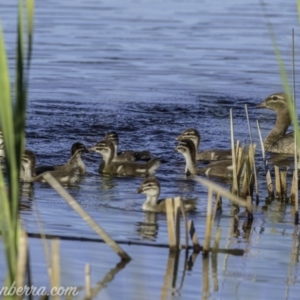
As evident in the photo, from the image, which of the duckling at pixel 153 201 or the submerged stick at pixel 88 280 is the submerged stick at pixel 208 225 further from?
the duckling at pixel 153 201

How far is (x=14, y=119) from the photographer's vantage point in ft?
13.1

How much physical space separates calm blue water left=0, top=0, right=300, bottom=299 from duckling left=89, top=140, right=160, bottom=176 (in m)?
0.15

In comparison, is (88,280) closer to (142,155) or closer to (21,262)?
(21,262)

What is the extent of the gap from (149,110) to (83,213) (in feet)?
33.0

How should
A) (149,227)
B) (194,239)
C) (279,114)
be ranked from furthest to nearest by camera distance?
(279,114) → (149,227) → (194,239)

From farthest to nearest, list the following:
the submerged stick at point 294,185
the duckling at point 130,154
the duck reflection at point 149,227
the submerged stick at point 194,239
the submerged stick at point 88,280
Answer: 1. the duckling at point 130,154
2. the submerged stick at point 294,185
3. the duck reflection at point 149,227
4. the submerged stick at point 194,239
5. the submerged stick at point 88,280

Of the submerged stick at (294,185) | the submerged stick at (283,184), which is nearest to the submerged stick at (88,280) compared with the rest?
the submerged stick at (294,185)

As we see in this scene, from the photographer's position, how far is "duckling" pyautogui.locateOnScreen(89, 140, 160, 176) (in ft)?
36.5

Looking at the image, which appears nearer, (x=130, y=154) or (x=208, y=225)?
(x=208, y=225)

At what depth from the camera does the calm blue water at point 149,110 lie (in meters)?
6.82

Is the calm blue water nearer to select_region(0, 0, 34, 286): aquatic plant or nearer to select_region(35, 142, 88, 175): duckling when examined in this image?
select_region(35, 142, 88, 175): duckling

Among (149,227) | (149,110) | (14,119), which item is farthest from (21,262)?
(149,110)

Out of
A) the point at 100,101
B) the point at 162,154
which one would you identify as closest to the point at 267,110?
the point at 100,101

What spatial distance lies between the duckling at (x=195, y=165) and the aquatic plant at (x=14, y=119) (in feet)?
23.4
